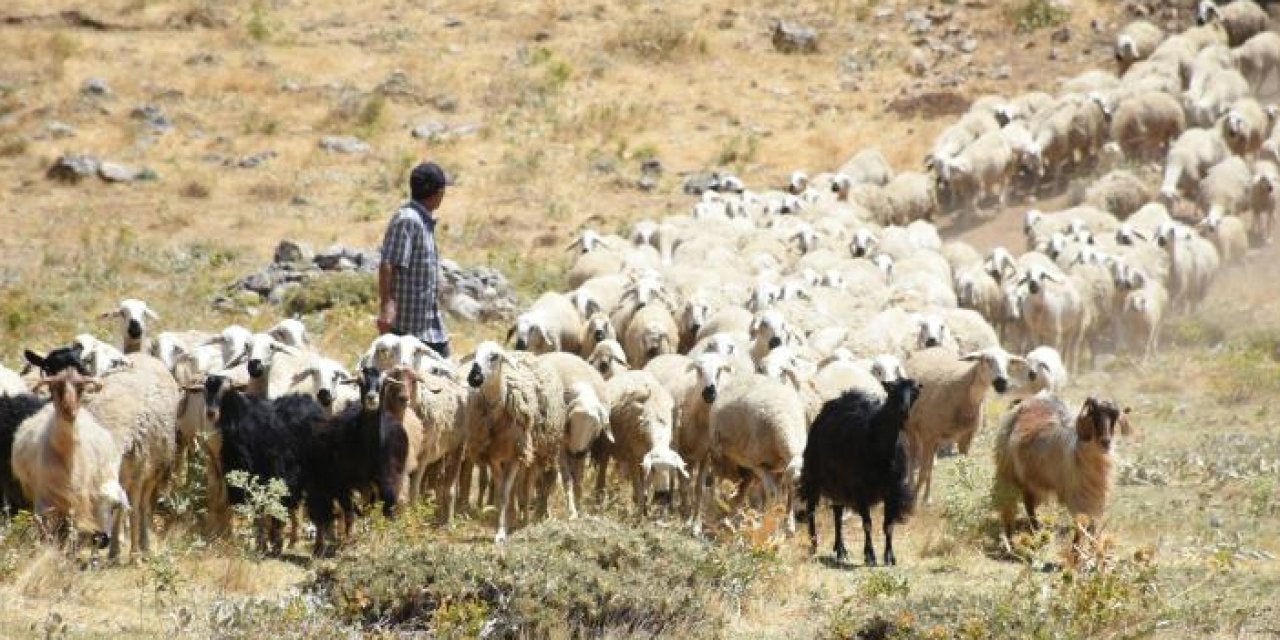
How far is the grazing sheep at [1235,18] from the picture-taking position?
39.1 metres

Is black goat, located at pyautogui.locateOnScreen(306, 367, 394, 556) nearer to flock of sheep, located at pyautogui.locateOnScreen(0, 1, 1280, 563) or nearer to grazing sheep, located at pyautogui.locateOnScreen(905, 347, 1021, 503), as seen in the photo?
flock of sheep, located at pyautogui.locateOnScreen(0, 1, 1280, 563)

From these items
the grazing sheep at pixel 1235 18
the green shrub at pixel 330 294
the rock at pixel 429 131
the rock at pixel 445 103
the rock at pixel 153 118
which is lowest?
the green shrub at pixel 330 294

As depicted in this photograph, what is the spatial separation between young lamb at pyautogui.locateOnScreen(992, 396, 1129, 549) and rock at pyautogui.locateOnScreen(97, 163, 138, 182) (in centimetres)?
2153

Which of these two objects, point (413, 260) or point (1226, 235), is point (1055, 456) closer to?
point (413, 260)

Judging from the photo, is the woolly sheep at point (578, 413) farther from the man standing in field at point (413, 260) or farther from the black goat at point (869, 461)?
the man standing in field at point (413, 260)

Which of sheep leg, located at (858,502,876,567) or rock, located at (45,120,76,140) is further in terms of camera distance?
rock, located at (45,120,76,140)

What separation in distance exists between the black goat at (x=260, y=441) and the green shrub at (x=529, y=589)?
1711mm

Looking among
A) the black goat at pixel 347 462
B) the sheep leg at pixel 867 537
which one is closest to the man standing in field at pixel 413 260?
the black goat at pixel 347 462

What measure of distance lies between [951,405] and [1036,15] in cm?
2714

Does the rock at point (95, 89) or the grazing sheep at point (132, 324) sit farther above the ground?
the rock at point (95, 89)

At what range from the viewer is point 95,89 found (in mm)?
35125

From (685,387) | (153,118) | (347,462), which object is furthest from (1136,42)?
(347,462)

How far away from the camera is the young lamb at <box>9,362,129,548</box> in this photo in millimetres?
10320

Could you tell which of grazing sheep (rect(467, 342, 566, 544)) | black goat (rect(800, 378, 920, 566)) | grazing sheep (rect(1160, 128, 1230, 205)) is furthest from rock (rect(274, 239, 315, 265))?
grazing sheep (rect(1160, 128, 1230, 205))
